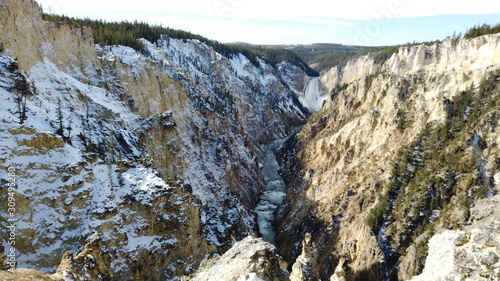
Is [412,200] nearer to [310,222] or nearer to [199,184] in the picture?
[310,222]

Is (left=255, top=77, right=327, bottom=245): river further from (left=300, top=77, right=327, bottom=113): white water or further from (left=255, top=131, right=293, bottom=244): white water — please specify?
(left=300, top=77, right=327, bottom=113): white water

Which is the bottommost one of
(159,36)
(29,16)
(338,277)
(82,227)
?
(338,277)

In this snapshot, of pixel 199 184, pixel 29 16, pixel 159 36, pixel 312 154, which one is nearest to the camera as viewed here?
pixel 29 16

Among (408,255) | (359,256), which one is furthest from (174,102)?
(408,255)

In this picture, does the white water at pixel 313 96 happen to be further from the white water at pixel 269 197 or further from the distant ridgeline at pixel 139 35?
the white water at pixel 269 197

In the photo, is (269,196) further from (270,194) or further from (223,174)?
(223,174)

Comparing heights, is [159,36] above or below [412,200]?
above
